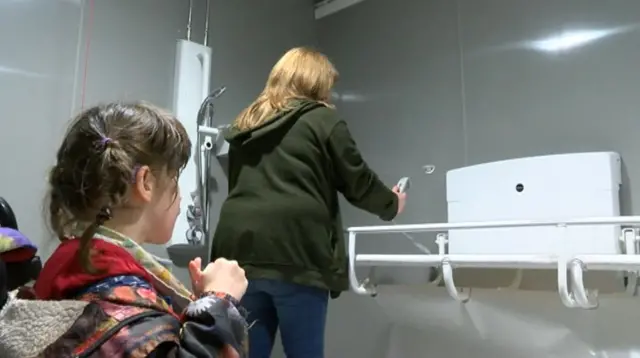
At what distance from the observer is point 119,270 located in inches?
27.8

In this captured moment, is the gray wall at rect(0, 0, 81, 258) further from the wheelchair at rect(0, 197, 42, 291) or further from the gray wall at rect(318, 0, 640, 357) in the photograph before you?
the gray wall at rect(318, 0, 640, 357)

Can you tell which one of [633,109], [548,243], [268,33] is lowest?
[548,243]

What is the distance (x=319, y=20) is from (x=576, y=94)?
1.15 metres

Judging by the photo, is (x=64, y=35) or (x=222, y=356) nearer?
(x=222, y=356)

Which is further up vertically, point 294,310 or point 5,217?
point 5,217

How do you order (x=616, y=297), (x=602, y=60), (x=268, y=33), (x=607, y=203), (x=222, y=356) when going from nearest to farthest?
1. (x=222, y=356)
2. (x=616, y=297)
3. (x=607, y=203)
4. (x=602, y=60)
5. (x=268, y=33)

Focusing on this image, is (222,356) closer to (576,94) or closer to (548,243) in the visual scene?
(548,243)

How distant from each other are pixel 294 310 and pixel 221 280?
23.2 inches

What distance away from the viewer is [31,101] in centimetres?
171

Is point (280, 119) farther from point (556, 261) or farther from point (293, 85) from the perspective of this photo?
point (556, 261)

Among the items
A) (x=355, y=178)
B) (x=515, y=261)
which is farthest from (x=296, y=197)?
(x=515, y=261)

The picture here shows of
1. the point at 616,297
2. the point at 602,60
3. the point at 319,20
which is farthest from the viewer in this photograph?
the point at 319,20

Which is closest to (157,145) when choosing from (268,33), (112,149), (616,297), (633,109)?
(112,149)

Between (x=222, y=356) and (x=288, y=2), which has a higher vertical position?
(x=288, y=2)
